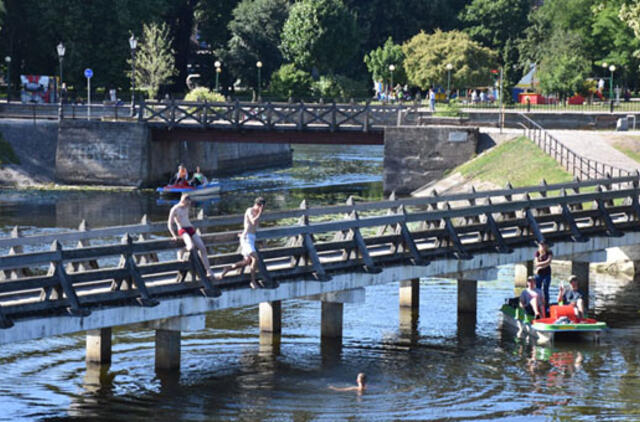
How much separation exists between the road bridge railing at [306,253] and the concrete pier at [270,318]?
1445mm

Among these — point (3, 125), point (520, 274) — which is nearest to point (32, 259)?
point (520, 274)

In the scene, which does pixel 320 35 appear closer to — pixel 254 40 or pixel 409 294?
pixel 254 40

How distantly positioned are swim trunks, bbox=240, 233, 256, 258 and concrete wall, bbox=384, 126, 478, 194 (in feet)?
123

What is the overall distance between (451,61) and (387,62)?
397 inches

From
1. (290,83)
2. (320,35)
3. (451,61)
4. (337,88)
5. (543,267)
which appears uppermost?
(320,35)

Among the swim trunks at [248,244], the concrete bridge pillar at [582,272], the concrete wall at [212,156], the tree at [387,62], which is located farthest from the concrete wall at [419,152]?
the tree at [387,62]

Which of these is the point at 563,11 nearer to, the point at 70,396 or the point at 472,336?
the point at 472,336

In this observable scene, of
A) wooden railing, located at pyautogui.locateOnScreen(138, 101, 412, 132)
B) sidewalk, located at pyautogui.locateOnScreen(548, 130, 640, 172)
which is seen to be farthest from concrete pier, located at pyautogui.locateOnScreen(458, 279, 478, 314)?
wooden railing, located at pyautogui.locateOnScreen(138, 101, 412, 132)

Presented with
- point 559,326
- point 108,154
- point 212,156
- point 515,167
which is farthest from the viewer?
point 212,156

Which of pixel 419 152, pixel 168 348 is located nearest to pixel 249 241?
pixel 168 348

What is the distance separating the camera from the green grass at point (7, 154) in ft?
206

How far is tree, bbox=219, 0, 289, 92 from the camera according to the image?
336 feet

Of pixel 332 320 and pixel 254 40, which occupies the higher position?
pixel 254 40

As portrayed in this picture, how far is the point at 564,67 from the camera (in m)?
84.4
